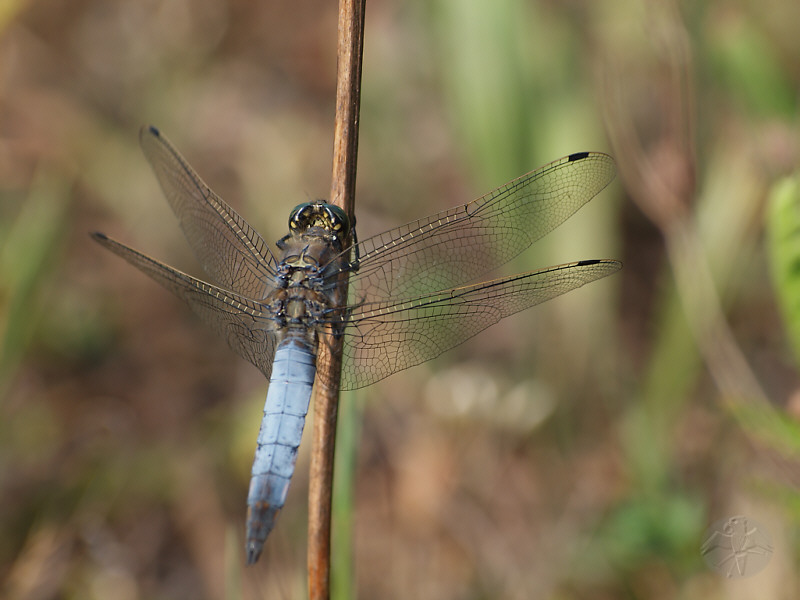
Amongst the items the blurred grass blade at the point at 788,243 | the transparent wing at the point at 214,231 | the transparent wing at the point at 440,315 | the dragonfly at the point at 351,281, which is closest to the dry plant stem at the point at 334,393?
the dragonfly at the point at 351,281

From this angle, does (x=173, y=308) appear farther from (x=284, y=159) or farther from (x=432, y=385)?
(x=432, y=385)


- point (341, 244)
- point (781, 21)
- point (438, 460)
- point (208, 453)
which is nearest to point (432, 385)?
point (438, 460)

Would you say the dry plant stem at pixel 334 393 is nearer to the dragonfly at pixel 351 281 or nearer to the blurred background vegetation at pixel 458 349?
the blurred background vegetation at pixel 458 349

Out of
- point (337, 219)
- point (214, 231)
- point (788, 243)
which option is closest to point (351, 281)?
point (337, 219)

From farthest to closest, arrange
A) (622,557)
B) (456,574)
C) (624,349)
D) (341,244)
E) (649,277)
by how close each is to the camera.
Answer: (649,277)
(624,349)
(456,574)
(622,557)
(341,244)

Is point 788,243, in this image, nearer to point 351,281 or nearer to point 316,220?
point 351,281

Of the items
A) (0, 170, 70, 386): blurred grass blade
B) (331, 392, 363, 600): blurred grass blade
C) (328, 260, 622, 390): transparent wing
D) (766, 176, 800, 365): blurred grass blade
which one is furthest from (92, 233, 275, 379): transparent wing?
(766, 176, 800, 365): blurred grass blade
